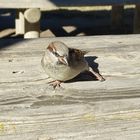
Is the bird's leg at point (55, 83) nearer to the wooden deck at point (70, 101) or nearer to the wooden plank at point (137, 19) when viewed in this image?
the wooden deck at point (70, 101)

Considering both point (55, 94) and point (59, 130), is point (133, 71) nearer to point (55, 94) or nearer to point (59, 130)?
point (55, 94)

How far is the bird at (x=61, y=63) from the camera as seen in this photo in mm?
1200

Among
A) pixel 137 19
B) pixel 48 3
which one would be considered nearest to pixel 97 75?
pixel 48 3

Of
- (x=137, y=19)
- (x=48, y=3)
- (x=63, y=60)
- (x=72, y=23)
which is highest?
(x=63, y=60)

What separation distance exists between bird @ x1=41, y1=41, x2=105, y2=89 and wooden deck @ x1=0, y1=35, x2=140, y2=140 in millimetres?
29

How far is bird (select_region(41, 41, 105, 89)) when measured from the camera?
1.20m

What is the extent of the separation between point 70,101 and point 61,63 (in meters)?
0.13

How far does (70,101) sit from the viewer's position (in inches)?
44.3

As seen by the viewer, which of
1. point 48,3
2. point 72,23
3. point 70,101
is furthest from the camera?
point 72,23

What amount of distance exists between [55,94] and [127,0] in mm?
2996

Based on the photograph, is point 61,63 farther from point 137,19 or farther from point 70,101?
point 137,19

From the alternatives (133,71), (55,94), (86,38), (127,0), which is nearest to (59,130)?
(55,94)

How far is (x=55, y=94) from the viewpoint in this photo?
1.17 meters

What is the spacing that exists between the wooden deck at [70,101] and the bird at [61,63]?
0.03 meters
